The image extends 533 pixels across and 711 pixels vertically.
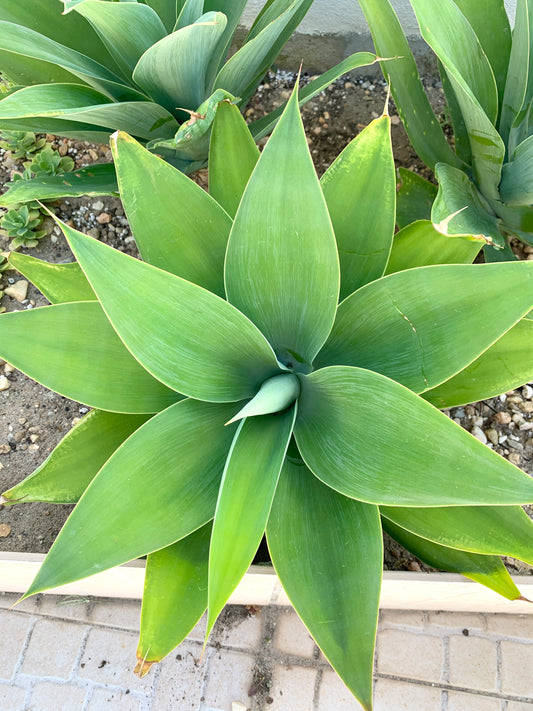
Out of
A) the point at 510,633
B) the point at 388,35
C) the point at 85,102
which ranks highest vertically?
the point at 388,35

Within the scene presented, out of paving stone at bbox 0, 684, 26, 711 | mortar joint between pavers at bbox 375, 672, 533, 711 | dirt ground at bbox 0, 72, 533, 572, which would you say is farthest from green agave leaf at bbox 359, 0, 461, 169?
paving stone at bbox 0, 684, 26, 711

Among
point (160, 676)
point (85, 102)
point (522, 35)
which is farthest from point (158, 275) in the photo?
point (160, 676)

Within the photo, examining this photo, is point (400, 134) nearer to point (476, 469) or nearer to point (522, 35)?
point (522, 35)

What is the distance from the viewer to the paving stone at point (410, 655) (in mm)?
1461

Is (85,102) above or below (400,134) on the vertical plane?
below

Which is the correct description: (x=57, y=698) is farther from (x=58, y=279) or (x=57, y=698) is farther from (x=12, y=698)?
(x=58, y=279)

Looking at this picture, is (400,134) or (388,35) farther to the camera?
(400,134)

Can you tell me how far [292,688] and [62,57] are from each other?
1573 millimetres

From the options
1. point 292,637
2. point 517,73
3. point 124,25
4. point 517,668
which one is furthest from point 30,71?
point 517,668

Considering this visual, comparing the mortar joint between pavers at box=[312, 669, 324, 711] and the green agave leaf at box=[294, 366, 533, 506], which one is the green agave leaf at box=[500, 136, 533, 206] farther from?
the mortar joint between pavers at box=[312, 669, 324, 711]

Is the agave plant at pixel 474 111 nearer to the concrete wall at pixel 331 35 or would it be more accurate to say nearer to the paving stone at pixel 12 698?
the concrete wall at pixel 331 35

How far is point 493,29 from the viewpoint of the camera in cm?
102

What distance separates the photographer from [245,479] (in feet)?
2.15

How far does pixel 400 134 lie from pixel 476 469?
1.17 metres
